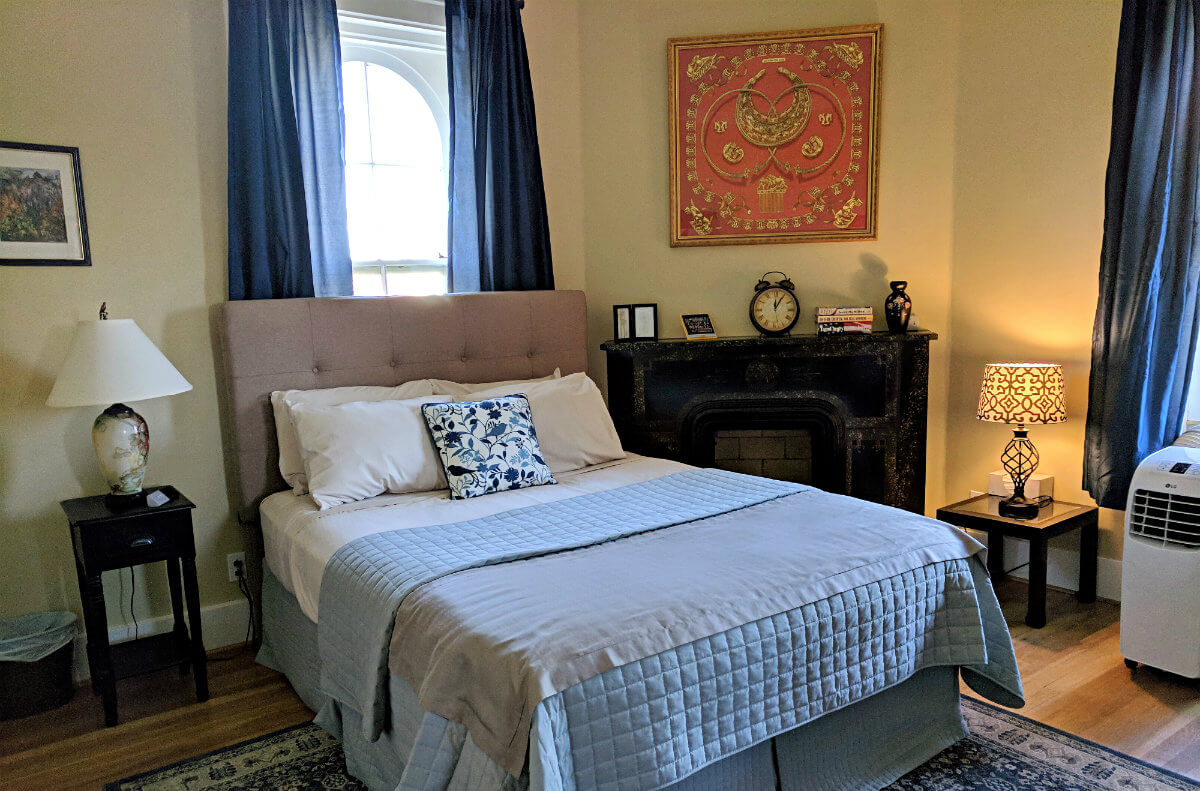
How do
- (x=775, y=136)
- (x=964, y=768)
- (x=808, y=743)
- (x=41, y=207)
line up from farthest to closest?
(x=775, y=136) < (x=41, y=207) < (x=964, y=768) < (x=808, y=743)

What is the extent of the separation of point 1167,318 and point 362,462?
118 inches

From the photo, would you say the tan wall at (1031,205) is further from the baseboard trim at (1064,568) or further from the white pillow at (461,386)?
the white pillow at (461,386)

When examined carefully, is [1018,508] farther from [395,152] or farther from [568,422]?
[395,152]

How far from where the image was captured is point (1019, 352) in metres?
3.73

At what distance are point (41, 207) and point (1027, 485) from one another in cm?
396

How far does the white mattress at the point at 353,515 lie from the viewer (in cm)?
246

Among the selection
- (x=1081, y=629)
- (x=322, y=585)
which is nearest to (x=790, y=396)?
(x=1081, y=629)

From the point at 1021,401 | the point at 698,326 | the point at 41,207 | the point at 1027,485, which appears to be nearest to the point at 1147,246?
the point at 1021,401

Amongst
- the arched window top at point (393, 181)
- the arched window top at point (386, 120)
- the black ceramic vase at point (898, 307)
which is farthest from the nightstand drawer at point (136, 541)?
the black ceramic vase at point (898, 307)

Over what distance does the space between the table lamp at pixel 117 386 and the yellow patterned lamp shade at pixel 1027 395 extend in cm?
309

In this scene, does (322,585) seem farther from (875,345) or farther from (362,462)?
(875,345)

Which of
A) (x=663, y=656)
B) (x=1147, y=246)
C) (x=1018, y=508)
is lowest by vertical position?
(x=1018, y=508)

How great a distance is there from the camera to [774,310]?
392 centimetres

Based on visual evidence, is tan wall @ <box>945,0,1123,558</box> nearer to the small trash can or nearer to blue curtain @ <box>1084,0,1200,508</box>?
blue curtain @ <box>1084,0,1200,508</box>
